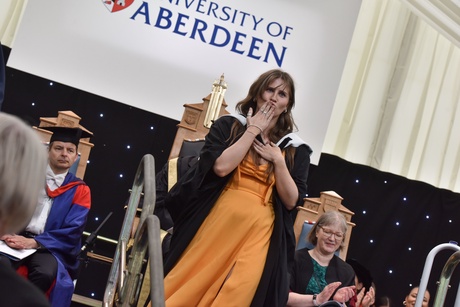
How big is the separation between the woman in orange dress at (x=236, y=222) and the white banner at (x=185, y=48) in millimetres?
3380

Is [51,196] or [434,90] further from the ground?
[434,90]

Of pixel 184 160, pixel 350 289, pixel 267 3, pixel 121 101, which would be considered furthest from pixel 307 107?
pixel 350 289

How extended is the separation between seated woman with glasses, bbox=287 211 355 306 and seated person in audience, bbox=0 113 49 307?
11.1 ft

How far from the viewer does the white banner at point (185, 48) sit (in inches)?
283

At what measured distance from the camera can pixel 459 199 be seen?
27.6ft

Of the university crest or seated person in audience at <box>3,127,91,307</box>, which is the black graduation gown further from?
the university crest

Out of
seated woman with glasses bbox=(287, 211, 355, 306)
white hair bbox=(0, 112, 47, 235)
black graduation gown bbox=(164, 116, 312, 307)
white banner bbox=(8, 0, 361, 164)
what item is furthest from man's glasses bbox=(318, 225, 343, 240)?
white hair bbox=(0, 112, 47, 235)

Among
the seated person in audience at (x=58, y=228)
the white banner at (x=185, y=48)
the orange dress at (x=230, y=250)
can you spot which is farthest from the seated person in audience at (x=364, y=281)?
the orange dress at (x=230, y=250)

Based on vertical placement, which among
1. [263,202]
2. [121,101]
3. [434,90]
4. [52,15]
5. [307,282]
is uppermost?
[434,90]

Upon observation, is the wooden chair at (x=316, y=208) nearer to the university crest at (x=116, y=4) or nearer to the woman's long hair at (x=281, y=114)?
the university crest at (x=116, y=4)

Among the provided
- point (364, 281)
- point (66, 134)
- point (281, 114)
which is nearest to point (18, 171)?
point (281, 114)

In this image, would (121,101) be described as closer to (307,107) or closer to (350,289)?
(307,107)

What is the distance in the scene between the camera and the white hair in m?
1.66

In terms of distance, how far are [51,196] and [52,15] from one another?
2204mm
